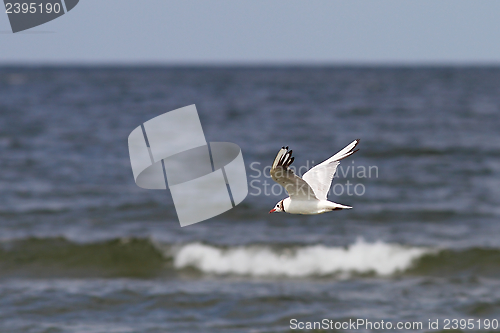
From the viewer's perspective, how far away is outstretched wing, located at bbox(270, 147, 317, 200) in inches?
138

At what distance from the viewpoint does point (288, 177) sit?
12.1ft

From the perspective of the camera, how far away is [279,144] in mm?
24734

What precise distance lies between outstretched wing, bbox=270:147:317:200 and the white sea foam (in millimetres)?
8262

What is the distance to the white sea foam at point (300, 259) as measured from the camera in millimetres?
12164

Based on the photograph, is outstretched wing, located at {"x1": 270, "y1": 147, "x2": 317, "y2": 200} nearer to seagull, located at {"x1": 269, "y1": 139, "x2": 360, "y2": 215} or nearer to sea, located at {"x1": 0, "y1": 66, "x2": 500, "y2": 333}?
seagull, located at {"x1": 269, "y1": 139, "x2": 360, "y2": 215}

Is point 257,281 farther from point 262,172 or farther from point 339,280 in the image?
point 262,172

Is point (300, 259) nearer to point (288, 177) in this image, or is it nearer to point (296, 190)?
point (296, 190)

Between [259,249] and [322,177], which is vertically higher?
[322,177]

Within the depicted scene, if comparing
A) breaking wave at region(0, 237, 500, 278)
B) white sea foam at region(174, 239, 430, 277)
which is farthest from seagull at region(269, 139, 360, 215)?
breaking wave at region(0, 237, 500, 278)

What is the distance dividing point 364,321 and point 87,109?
36.1 metres

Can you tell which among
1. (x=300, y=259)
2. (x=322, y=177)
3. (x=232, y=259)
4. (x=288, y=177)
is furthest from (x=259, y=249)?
(x=288, y=177)

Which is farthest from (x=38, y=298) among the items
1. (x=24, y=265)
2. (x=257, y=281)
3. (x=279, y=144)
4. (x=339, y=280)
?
(x=279, y=144)

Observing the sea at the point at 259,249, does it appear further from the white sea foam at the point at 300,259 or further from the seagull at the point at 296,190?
the seagull at the point at 296,190

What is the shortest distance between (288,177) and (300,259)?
922cm
